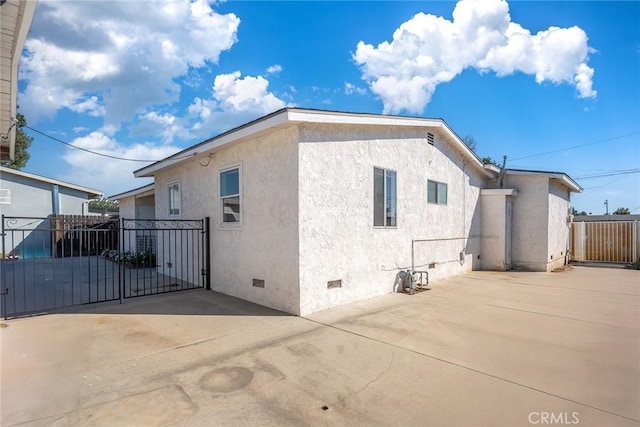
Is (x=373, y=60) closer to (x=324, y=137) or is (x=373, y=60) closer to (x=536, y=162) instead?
(x=324, y=137)

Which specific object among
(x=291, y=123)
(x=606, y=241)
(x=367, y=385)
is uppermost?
(x=291, y=123)

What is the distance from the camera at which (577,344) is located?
15.1 feet

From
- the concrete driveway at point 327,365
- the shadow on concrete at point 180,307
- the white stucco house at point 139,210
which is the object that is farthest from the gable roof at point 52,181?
the concrete driveway at point 327,365

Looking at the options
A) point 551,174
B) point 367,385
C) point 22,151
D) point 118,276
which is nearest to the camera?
point 367,385

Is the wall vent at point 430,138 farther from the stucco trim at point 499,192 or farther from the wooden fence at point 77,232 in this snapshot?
the wooden fence at point 77,232

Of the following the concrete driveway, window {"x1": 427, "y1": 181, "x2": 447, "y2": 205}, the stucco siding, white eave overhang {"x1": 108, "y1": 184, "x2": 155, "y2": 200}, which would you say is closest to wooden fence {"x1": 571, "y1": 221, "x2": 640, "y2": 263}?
the stucco siding

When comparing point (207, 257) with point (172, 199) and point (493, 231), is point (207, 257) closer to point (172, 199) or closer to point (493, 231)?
point (172, 199)

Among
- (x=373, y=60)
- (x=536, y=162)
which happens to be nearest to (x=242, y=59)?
(x=373, y=60)

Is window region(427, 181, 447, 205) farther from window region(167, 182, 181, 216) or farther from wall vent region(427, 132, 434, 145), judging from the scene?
window region(167, 182, 181, 216)

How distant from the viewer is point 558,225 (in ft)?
44.7

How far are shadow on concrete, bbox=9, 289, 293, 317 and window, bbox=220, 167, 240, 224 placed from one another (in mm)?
1838

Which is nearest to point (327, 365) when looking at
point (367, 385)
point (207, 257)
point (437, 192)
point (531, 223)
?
point (367, 385)

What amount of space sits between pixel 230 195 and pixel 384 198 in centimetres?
363

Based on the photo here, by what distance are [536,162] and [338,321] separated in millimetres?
29189
